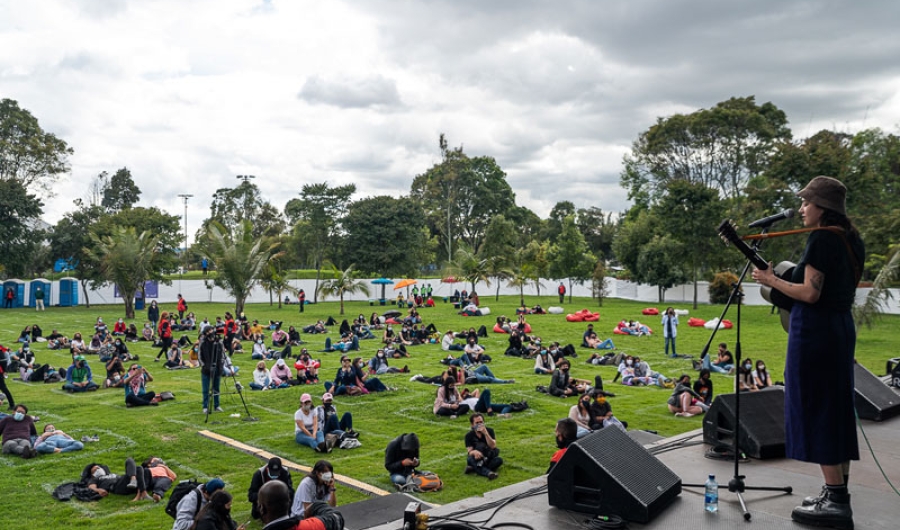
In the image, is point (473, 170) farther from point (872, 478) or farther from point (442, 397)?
point (872, 478)

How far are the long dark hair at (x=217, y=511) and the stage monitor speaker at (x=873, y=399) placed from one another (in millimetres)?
7353

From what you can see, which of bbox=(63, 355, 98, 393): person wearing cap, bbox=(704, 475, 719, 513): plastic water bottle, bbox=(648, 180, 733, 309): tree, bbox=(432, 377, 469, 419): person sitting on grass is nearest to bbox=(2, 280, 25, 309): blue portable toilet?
bbox=(63, 355, 98, 393): person wearing cap

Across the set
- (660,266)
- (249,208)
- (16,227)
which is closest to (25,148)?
(16,227)

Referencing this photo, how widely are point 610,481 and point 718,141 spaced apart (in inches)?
1758

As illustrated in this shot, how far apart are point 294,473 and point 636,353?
580 inches

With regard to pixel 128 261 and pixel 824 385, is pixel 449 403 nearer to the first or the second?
pixel 824 385

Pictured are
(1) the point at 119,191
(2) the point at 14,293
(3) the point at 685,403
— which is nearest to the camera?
(3) the point at 685,403

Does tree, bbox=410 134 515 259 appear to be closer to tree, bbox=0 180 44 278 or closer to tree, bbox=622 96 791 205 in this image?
tree, bbox=622 96 791 205

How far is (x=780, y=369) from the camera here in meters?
18.4

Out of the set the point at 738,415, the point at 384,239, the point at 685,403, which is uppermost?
the point at 384,239

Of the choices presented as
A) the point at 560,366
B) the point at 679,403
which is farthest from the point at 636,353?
the point at 679,403

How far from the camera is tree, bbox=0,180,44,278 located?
41.2 meters

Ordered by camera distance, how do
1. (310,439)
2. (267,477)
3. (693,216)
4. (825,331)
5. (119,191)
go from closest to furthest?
(825,331), (267,477), (310,439), (693,216), (119,191)

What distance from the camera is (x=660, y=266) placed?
41594mm
